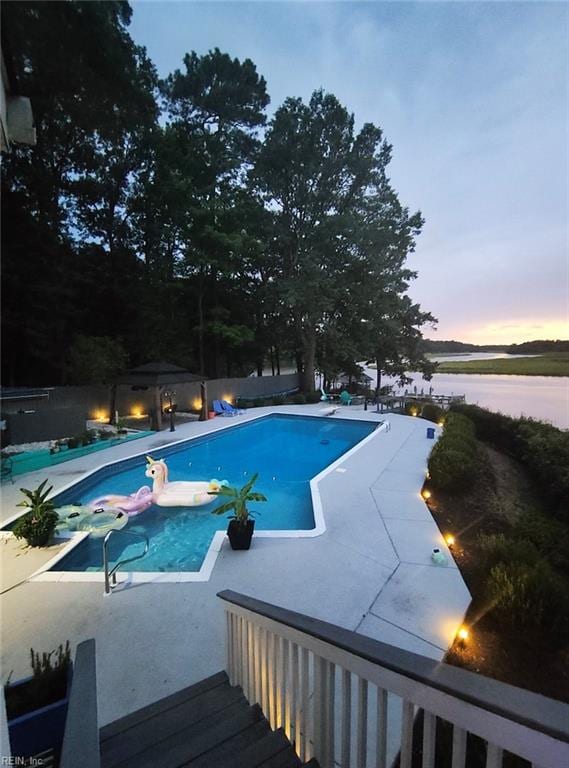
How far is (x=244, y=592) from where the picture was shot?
146 inches

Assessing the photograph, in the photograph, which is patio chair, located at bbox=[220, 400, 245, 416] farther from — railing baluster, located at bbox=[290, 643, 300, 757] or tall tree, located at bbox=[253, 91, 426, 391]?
railing baluster, located at bbox=[290, 643, 300, 757]

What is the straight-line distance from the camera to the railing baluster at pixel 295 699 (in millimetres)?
1658

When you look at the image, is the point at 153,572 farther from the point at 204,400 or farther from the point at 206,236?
the point at 206,236

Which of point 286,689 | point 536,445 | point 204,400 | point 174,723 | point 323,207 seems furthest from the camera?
point 323,207

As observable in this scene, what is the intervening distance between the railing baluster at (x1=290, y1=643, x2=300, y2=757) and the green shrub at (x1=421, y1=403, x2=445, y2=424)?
1279 centimetres

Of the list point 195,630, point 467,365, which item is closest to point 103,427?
point 195,630

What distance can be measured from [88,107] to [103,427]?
8.82 m

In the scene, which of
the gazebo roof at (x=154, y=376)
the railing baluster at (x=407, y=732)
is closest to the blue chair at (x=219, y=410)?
the gazebo roof at (x=154, y=376)

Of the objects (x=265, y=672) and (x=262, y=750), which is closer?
(x=262, y=750)

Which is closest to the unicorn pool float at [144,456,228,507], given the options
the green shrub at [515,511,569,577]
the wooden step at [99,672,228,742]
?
the wooden step at [99,672,228,742]

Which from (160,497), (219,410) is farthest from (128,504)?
(219,410)

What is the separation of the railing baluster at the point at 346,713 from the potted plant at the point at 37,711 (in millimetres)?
1581

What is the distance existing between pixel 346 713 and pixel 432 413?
13.5 meters

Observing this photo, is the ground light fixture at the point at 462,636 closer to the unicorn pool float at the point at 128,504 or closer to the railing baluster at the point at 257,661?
the railing baluster at the point at 257,661
